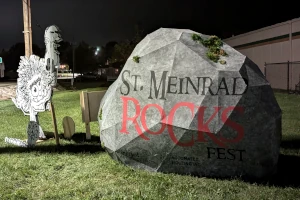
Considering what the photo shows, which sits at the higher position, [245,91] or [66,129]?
[245,91]

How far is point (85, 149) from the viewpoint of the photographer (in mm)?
7492

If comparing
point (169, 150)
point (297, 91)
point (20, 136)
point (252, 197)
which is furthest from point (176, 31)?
point (297, 91)

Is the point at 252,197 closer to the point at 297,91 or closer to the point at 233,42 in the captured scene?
the point at 297,91

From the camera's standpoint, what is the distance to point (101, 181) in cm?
547

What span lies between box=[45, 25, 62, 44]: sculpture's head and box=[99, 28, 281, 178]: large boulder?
2875mm

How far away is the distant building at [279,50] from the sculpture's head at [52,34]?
15786 millimetres

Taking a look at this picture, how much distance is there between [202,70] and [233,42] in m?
29.5

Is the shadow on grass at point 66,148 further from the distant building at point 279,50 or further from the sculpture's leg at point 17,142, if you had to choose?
the distant building at point 279,50

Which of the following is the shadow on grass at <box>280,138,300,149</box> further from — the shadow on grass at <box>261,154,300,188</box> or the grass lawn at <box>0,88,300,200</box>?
the shadow on grass at <box>261,154,300,188</box>

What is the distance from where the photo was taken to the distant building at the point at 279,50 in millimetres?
22478

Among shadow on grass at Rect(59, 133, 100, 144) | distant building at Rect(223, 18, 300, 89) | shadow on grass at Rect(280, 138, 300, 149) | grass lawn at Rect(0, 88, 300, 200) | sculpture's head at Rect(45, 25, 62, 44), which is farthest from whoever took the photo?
distant building at Rect(223, 18, 300, 89)

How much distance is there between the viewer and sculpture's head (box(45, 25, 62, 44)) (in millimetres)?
8047

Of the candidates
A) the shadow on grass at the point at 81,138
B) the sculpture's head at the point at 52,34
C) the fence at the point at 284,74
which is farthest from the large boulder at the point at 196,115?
the fence at the point at 284,74

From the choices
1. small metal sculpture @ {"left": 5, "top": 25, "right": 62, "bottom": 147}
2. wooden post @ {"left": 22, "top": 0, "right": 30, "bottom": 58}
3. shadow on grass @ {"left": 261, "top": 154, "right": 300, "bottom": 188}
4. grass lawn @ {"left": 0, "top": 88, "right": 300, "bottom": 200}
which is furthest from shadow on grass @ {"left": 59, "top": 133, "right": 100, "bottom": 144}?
wooden post @ {"left": 22, "top": 0, "right": 30, "bottom": 58}
